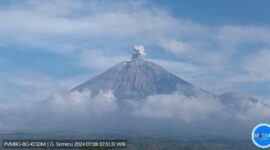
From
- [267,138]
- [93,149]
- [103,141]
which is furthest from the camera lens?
[103,141]

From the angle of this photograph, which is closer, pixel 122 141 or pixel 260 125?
pixel 260 125

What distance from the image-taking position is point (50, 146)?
2557 inches

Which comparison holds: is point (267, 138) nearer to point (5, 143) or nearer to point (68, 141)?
point (68, 141)

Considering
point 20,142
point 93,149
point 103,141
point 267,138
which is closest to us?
point 267,138

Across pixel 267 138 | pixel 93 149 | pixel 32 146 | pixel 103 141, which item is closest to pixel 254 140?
pixel 267 138

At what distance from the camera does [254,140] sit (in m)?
23.7

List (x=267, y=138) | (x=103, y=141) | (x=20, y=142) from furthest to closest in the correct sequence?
(x=20, y=142)
(x=103, y=141)
(x=267, y=138)

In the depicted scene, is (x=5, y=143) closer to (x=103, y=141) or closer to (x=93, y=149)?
(x=103, y=141)

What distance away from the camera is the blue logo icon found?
2353 centimetres

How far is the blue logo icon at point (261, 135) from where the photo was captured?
23531 mm

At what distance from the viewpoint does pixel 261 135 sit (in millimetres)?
24109

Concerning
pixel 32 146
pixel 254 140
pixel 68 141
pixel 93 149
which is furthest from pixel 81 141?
pixel 254 140

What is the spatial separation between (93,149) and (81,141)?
1220 centimetres

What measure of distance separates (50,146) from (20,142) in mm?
5637
